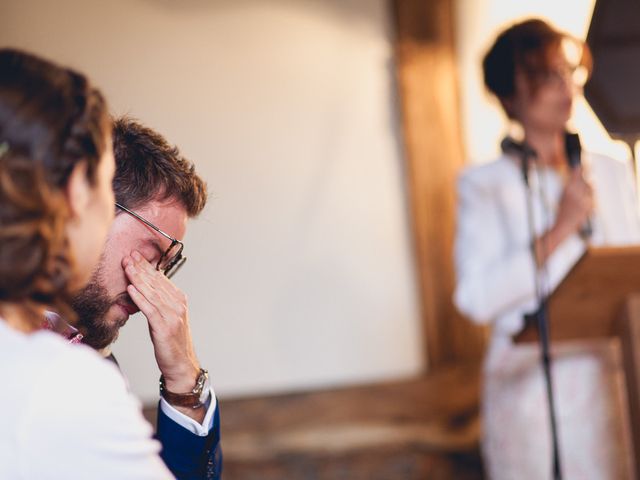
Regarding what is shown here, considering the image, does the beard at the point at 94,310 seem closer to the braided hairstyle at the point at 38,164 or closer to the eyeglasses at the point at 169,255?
the eyeglasses at the point at 169,255

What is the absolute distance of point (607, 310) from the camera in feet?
5.88

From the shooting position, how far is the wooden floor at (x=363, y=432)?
2.88 m

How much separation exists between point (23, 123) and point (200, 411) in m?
0.63

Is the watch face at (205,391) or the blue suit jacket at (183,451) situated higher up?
the watch face at (205,391)

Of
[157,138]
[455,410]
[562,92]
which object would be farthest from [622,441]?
[157,138]

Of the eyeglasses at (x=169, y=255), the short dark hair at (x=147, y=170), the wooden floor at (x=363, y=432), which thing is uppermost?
the short dark hair at (x=147, y=170)

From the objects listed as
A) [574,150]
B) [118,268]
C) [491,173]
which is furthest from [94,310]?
[491,173]

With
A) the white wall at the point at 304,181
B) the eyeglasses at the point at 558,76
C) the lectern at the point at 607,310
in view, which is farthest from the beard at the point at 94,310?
the eyeglasses at the point at 558,76

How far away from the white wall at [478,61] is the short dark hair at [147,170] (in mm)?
2038

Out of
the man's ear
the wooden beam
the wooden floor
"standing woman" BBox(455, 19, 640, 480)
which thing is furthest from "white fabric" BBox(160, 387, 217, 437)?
the wooden beam

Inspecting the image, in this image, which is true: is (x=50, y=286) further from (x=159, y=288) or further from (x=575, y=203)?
(x=575, y=203)

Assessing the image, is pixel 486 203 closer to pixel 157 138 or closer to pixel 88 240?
pixel 157 138

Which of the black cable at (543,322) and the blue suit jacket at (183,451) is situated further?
the black cable at (543,322)

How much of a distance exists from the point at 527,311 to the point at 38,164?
156 cm
